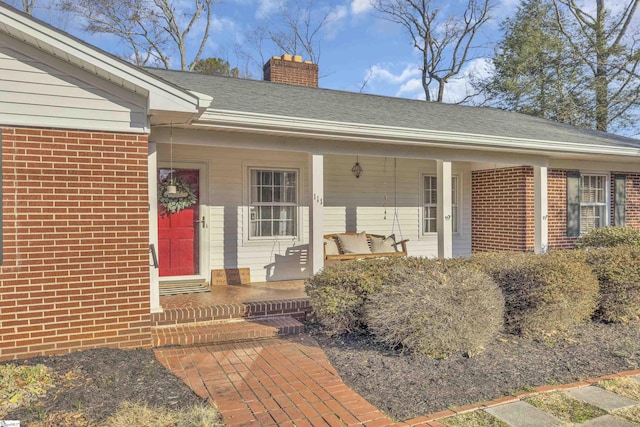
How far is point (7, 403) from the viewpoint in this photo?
10.7 feet

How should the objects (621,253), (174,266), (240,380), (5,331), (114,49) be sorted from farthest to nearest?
(114,49) → (174,266) → (621,253) → (5,331) → (240,380)

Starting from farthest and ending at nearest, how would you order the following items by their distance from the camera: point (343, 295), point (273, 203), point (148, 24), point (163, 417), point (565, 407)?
point (148, 24) < point (273, 203) < point (343, 295) < point (565, 407) < point (163, 417)

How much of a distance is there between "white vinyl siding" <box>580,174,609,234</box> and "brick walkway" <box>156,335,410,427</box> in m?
7.88

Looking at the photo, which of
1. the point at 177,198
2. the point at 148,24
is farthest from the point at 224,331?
the point at 148,24

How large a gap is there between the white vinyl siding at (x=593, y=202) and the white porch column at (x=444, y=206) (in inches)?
159

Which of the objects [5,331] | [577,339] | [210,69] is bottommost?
[577,339]

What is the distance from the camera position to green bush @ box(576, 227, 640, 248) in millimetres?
8281

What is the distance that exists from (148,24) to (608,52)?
66.2 feet

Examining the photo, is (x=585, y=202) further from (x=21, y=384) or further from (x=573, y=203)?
(x=21, y=384)

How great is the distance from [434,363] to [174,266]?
4.59 m

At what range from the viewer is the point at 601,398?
360cm

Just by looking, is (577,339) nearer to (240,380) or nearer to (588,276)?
(588,276)

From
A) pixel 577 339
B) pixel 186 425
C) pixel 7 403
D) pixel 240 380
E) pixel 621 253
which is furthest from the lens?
pixel 621 253

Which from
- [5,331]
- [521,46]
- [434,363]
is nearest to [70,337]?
[5,331]
